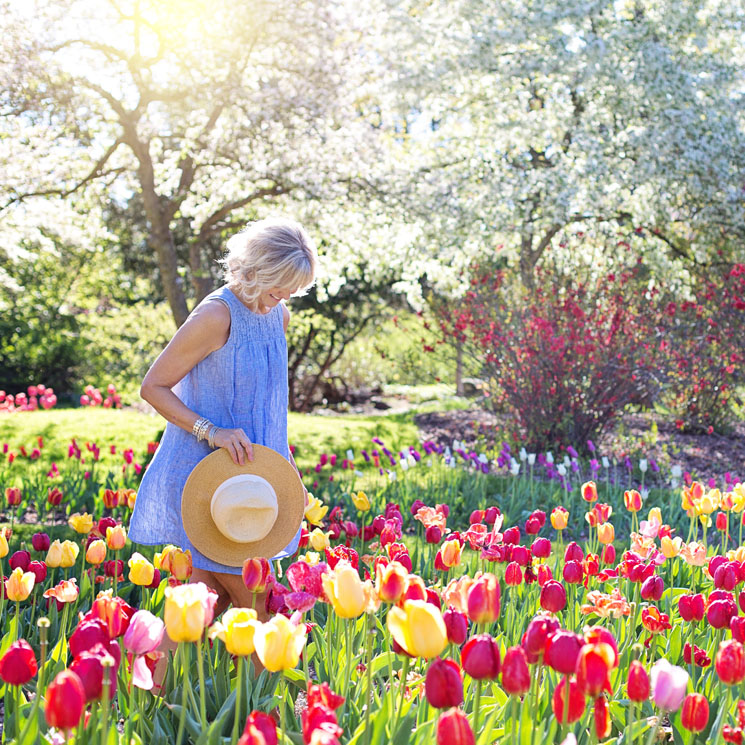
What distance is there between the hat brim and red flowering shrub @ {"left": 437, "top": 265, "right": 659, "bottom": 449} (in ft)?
15.1

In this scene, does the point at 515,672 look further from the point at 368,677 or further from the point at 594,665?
the point at 368,677

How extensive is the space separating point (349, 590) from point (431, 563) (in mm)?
1796

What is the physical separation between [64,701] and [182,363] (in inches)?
52.6

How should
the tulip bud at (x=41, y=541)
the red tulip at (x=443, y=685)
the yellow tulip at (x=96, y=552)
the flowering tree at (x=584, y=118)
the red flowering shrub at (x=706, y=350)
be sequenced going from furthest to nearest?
the flowering tree at (x=584, y=118) < the red flowering shrub at (x=706, y=350) < the tulip bud at (x=41, y=541) < the yellow tulip at (x=96, y=552) < the red tulip at (x=443, y=685)

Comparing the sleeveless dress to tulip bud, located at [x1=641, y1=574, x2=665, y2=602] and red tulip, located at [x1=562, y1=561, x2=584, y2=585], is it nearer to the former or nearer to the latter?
red tulip, located at [x1=562, y1=561, x2=584, y2=585]

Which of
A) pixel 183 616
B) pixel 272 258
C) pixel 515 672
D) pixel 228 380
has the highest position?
pixel 272 258

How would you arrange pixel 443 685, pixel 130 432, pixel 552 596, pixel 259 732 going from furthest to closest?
pixel 130 432 < pixel 552 596 < pixel 443 685 < pixel 259 732

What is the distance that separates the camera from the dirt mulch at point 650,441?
23.1 ft

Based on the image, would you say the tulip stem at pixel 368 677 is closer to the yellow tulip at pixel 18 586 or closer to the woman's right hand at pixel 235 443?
the woman's right hand at pixel 235 443

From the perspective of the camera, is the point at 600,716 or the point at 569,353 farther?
the point at 569,353

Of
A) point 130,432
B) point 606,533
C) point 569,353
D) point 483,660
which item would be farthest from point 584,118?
point 483,660

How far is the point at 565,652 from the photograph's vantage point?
4.43 ft

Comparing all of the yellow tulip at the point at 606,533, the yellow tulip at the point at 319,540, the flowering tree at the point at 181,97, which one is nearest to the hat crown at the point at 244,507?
the yellow tulip at the point at 319,540

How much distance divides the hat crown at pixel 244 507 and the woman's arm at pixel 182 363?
123 millimetres
